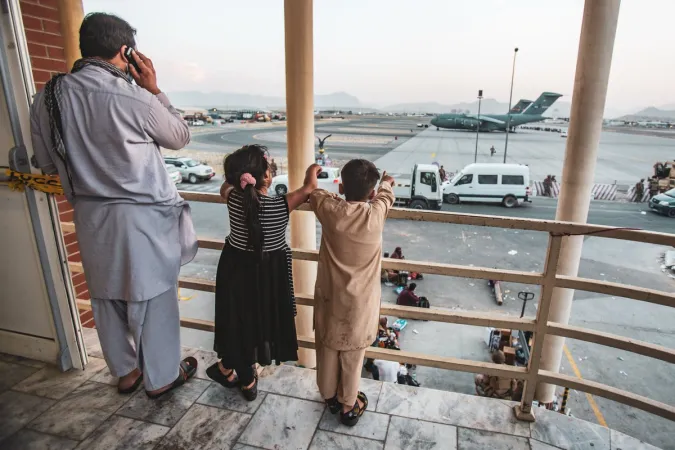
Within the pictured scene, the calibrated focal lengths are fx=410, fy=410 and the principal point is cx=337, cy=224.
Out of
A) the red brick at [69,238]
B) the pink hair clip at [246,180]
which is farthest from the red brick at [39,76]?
the pink hair clip at [246,180]

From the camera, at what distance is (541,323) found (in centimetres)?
211

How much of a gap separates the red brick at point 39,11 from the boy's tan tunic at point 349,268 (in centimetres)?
215

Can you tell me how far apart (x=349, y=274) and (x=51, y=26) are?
98.9 inches

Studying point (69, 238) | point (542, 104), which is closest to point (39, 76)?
point (69, 238)

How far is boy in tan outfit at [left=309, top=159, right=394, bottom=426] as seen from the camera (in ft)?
5.80

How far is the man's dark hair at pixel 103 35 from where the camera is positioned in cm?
166

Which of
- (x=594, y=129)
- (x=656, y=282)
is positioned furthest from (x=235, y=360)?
(x=656, y=282)

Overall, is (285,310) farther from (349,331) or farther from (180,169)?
(180,169)

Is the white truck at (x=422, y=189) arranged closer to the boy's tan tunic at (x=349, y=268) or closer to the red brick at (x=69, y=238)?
the red brick at (x=69, y=238)

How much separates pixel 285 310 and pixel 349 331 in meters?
0.37

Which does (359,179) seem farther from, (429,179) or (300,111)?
(429,179)

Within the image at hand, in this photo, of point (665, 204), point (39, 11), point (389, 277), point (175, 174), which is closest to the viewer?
point (39, 11)

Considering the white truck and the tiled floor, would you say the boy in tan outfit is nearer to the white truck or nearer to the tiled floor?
the tiled floor

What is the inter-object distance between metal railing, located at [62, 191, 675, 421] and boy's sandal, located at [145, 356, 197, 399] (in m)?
0.74
